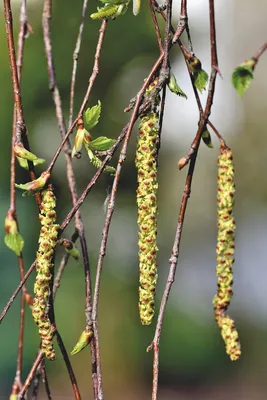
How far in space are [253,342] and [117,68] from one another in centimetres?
272

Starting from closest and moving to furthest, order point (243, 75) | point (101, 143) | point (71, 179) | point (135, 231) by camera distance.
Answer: point (243, 75) → point (101, 143) → point (71, 179) → point (135, 231)

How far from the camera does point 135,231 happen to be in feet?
17.7

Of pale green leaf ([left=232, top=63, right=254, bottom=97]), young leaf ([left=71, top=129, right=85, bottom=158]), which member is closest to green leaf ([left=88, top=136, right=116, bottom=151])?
young leaf ([left=71, top=129, right=85, bottom=158])

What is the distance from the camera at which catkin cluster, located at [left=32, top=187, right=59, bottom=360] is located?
1.69ft

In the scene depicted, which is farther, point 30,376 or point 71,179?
point 71,179

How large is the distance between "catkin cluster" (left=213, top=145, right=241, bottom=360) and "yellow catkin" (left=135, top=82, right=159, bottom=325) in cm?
5

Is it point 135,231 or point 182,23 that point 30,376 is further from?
point 135,231

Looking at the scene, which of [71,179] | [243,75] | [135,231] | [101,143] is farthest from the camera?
[135,231]

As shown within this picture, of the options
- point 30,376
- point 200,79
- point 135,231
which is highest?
point 135,231

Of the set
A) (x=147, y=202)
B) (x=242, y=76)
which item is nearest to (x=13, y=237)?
(x=147, y=202)

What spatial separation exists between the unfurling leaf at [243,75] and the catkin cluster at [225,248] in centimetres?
8

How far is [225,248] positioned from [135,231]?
484 centimetres

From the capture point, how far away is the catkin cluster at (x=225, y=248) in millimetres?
542

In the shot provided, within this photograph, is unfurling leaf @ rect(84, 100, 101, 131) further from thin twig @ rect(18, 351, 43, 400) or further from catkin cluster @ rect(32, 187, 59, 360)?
thin twig @ rect(18, 351, 43, 400)
